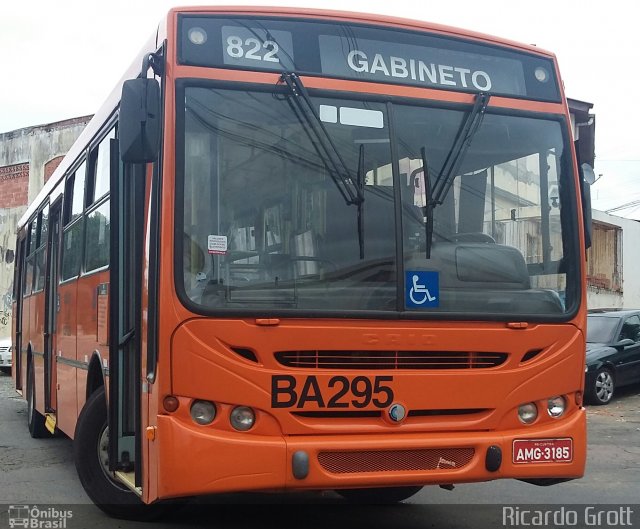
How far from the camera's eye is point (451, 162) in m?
5.22

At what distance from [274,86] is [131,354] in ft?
6.46

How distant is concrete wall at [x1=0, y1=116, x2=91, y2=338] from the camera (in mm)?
26562

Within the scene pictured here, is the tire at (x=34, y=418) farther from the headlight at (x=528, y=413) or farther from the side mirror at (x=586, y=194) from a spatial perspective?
the side mirror at (x=586, y=194)

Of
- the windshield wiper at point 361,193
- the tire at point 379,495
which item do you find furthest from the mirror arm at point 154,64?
the tire at point 379,495

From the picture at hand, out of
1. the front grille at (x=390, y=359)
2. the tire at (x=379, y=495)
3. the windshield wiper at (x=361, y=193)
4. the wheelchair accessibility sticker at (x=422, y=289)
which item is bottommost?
the tire at (x=379, y=495)

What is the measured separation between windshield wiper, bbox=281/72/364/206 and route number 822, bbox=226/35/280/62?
0.58 feet

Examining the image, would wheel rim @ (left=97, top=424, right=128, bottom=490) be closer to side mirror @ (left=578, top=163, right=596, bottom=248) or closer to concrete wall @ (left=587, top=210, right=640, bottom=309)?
side mirror @ (left=578, top=163, right=596, bottom=248)

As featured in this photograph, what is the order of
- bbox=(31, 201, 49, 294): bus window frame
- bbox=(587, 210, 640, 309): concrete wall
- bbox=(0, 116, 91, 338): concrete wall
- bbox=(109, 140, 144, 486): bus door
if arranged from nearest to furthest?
bbox=(109, 140, 144, 486): bus door < bbox=(31, 201, 49, 294): bus window frame < bbox=(0, 116, 91, 338): concrete wall < bbox=(587, 210, 640, 309): concrete wall

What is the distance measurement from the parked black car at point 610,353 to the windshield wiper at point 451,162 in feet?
29.5

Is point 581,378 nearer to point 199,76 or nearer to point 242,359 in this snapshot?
point 242,359

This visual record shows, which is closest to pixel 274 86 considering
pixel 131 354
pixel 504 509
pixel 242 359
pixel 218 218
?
pixel 218 218

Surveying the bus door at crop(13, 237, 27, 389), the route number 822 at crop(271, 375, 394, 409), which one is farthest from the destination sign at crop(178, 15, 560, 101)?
the bus door at crop(13, 237, 27, 389)

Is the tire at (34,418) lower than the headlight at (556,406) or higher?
lower

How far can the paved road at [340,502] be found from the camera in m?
6.32
